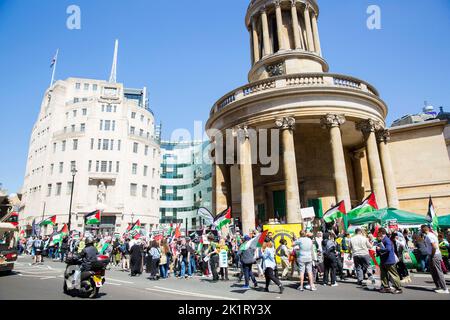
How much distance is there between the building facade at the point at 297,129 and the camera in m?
17.8

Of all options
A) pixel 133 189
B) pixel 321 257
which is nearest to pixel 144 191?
pixel 133 189

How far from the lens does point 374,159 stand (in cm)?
1858

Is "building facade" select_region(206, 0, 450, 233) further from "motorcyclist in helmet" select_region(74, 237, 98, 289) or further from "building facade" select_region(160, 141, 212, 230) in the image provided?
"building facade" select_region(160, 141, 212, 230)

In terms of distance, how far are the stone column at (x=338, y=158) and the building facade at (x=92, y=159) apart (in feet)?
143

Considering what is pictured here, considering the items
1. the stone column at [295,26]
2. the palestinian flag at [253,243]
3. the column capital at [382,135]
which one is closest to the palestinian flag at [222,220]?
the palestinian flag at [253,243]

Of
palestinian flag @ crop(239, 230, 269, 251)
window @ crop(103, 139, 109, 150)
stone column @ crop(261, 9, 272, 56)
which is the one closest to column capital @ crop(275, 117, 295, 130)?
palestinian flag @ crop(239, 230, 269, 251)

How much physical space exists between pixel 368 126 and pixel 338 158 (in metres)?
4.15

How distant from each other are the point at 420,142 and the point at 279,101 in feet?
46.5

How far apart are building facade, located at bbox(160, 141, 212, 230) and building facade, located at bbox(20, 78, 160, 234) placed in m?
19.1

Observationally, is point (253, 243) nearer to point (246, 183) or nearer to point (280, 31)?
point (246, 183)

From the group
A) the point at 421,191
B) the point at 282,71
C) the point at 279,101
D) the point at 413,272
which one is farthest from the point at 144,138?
the point at 413,272

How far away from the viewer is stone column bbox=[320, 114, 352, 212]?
16.3 metres

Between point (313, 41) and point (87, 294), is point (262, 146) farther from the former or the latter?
point (87, 294)

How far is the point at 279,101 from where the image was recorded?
18359 mm
